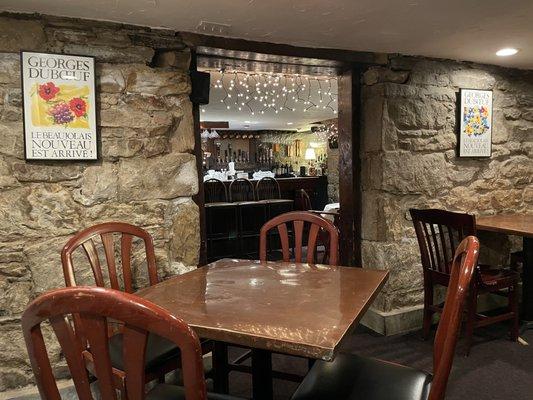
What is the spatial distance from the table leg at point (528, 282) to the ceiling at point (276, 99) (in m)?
2.14

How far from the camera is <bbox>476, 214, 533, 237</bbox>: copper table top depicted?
253 cm

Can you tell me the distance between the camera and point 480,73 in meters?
3.16

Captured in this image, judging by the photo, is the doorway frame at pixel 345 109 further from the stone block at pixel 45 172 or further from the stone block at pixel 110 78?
the stone block at pixel 45 172

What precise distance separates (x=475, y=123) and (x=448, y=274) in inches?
51.1

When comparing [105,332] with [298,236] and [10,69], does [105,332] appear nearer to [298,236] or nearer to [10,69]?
[298,236]

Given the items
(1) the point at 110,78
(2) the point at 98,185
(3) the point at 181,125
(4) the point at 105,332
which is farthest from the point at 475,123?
(4) the point at 105,332

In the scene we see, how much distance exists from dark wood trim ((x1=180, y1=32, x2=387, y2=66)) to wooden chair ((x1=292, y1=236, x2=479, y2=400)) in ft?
5.49

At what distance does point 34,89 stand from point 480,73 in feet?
10.1

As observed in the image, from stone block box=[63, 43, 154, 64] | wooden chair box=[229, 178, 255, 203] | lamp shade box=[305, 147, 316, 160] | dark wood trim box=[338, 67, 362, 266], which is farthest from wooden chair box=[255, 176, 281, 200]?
lamp shade box=[305, 147, 316, 160]

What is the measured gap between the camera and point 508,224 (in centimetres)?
279

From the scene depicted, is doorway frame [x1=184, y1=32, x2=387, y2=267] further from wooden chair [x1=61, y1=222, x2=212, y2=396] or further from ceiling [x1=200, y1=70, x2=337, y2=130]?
ceiling [x1=200, y1=70, x2=337, y2=130]

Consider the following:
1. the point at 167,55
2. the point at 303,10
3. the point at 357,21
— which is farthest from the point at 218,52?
the point at 357,21

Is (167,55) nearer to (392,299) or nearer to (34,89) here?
(34,89)

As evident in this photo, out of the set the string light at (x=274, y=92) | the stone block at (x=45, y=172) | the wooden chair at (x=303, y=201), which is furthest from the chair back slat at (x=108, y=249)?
the wooden chair at (x=303, y=201)
